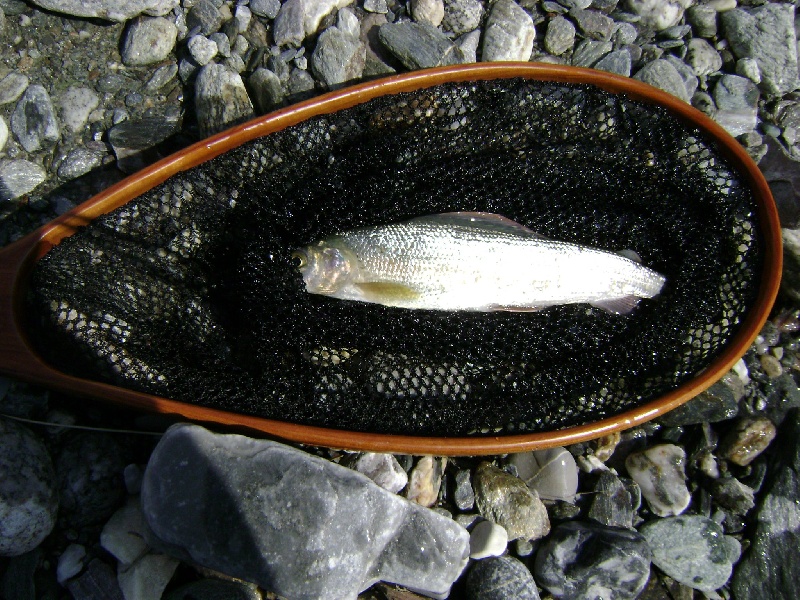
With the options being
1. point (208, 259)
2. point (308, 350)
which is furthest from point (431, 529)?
→ point (208, 259)

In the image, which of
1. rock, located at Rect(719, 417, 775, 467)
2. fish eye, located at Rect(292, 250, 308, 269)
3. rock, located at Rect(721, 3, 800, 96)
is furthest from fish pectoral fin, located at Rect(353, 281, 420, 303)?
rock, located at Rect(721, 3, 800, 96)

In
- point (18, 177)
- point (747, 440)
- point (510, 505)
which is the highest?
point (18, 177)

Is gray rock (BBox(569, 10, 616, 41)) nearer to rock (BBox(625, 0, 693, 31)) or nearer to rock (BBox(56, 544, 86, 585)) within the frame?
rock (BBox(625, 0, 693, 31))

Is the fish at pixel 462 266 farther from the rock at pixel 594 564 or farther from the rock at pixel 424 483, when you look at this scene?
the rock at pixel 594 564

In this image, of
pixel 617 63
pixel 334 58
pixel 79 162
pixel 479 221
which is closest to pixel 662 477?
pixel 479 221

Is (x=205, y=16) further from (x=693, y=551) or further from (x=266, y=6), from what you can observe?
(x=693, y=551)

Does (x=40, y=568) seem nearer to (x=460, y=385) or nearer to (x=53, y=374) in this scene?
(x=53, y=374)
